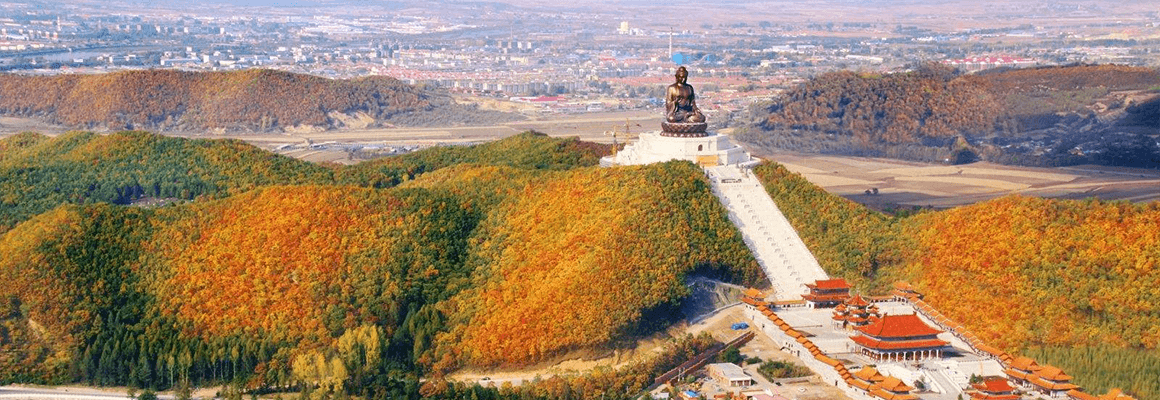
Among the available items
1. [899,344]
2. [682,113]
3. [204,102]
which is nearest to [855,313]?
[899,344]

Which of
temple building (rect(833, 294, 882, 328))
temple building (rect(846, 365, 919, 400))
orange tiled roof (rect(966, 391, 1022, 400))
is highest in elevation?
temple building (rect(833, 294, 882, 328))

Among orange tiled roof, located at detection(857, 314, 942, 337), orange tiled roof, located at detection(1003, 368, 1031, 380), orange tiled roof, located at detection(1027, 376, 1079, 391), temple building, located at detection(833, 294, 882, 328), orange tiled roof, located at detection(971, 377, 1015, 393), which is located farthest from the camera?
temple building, located at detection(833, 294, 882, 328)

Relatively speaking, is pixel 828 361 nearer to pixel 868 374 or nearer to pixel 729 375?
pixel 868 374

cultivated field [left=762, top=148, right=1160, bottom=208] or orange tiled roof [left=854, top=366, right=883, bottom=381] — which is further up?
orange tiled roof [left=854, top=366, right=883, bottom=381]

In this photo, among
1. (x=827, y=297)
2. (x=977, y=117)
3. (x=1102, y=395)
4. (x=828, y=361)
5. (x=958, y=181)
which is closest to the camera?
(x=1102, y=395)

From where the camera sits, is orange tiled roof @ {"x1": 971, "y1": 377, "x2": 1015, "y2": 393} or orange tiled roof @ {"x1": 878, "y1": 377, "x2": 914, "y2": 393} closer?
orange tiled roof @ {"x1": 971, "y1": 377, "x2": 1015, "y2": 393}

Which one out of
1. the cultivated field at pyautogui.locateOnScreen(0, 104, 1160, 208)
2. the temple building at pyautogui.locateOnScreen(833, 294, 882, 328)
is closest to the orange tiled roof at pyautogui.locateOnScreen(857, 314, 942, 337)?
the temple building at pyautogui.locateOnScreen(833, 294, 882, 328)

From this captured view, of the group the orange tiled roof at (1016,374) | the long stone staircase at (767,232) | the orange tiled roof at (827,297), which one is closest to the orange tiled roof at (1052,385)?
the orange tiled roof at (1016,374)

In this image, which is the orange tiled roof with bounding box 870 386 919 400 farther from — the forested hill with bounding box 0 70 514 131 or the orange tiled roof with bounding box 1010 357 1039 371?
the forested hill with bounding box 0 70 514 131
